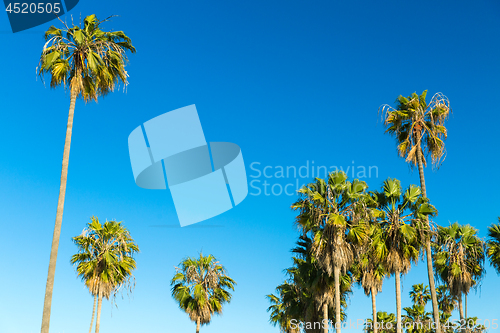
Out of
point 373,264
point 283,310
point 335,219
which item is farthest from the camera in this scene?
point 283,310

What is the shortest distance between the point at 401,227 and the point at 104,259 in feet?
65.5

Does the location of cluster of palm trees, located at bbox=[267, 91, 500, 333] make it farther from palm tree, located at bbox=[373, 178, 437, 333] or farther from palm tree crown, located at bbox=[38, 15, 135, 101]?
Answer: palm tree crown, located at bbox=[38, 15, 135, 101]

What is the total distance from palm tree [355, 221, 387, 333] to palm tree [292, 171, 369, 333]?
75 cm

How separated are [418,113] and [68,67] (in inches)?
826

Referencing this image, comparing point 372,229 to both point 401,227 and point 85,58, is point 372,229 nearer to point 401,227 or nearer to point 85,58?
point 401,227

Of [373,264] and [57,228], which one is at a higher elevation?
[373,264]

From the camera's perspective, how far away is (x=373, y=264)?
31969 mm

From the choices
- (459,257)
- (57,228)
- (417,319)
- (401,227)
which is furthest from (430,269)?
(417,319)

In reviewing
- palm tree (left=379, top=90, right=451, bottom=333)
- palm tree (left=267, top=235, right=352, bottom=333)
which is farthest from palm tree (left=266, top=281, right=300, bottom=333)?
palm tree (left=379, top=90, right=451, bottom=333)

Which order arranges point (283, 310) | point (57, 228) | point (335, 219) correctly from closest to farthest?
point (57, 228)
point (335, 219)
point (283, 310)

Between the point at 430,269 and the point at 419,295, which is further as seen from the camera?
the point at 419,295

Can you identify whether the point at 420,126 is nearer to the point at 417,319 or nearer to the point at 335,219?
the point at 335,219

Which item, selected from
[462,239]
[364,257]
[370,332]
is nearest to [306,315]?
[364,257]

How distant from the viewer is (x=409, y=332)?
182ft
